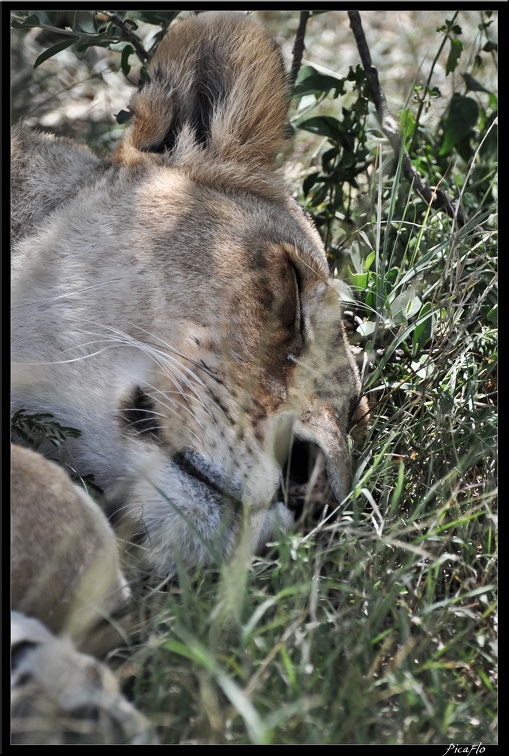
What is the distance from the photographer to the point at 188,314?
3.01m

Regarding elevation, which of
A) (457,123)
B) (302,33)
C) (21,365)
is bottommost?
(21,365)

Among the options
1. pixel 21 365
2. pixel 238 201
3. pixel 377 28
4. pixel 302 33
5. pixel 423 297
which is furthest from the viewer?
pixel 377 28

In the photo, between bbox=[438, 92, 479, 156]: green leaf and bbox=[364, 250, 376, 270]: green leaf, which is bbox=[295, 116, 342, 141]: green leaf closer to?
bbox=[438, 92, 479, 156]: green leaf

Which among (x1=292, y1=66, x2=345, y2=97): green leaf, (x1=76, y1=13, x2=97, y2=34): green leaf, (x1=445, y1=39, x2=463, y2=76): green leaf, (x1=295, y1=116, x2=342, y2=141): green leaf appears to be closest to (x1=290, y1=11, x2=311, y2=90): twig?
(x1=292, y1=66, x2=345, y2=97): green leaf

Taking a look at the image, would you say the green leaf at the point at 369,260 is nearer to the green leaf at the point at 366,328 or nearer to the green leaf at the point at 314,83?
the green leaf at the point at 366,328

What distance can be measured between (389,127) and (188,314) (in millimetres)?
1645

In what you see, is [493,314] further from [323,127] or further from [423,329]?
A: [323,127]

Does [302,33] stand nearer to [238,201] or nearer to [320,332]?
[238,201]

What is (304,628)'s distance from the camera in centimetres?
244

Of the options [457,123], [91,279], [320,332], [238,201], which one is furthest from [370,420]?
[457,123]

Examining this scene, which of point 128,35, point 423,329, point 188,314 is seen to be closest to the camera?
point 188,314

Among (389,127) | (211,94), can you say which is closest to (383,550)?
A: (211,94)

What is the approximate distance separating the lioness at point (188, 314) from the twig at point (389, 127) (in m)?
0.68

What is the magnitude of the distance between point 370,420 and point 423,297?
63 centimetres
